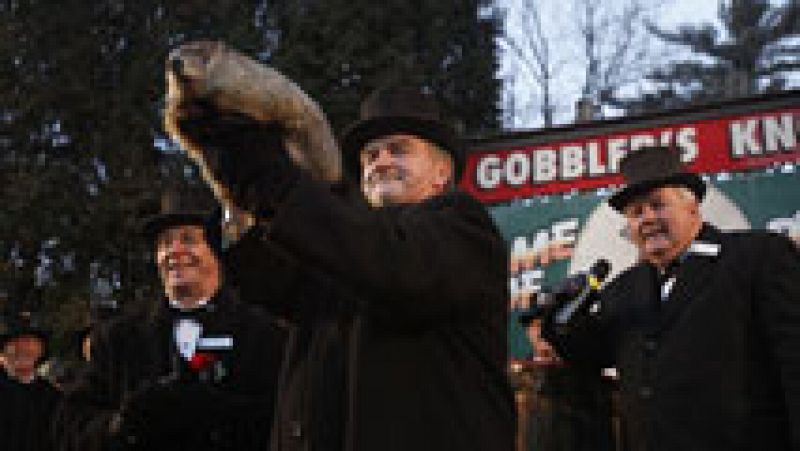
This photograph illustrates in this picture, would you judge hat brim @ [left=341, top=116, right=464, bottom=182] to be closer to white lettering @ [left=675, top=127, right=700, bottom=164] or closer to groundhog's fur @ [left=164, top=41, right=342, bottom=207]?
groundhog's fur @ [left=164, top=41, right=342, bottom=207]

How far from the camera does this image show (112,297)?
13.4 m

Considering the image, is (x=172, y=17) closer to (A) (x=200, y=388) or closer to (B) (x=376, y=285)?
(A) (x=200, y=388)

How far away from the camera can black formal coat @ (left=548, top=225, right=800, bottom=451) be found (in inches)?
143

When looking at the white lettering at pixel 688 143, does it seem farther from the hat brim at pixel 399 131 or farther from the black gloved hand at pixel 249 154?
the black gloved hand at pixel 249 154

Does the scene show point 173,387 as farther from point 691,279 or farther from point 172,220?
point 691,279

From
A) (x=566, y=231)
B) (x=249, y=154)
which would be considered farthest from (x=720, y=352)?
(x=566, y=231)

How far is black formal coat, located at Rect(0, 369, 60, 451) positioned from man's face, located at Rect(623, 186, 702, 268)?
4786 millimetres

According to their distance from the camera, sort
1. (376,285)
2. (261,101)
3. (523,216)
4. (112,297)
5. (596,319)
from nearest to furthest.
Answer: (261,101) → (376,285) → (596,319) → (523,216) → (112,297)

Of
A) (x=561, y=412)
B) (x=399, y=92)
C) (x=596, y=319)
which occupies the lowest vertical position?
(x=561, y=412)

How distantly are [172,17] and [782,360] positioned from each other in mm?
12604

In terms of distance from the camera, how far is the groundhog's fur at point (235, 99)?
184cm

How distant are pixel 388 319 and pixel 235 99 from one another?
0.62m

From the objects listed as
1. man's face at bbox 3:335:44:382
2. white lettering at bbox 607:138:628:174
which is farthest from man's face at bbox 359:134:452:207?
man's face at bbox 3:335:44:382

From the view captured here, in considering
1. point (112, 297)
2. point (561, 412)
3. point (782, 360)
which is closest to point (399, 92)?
point (782, 360)
